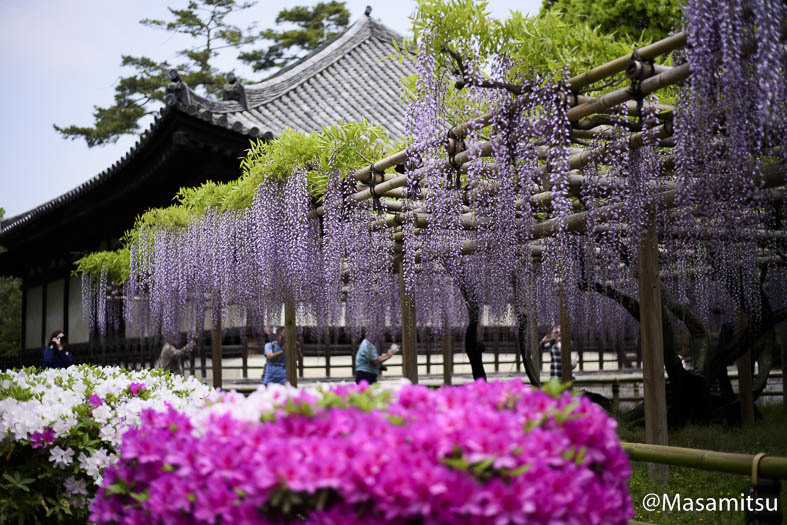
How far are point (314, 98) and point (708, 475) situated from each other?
786 centimetres

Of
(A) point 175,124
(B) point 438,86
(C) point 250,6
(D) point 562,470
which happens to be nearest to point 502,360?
(A) point 175,124

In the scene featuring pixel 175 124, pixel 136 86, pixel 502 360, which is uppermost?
pixel 136 86

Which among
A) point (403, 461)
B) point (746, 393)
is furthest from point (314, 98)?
point (403, 461)

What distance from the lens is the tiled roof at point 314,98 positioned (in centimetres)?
828

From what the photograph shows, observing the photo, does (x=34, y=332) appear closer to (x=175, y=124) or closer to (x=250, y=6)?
(x=175, y=124)

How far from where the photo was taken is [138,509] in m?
2.14

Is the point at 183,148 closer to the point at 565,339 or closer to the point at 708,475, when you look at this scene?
the point at 565,339

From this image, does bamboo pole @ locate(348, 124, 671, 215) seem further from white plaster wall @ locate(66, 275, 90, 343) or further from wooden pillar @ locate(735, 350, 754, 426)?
white plaster wall @ locate(66, 275, 90, 343)

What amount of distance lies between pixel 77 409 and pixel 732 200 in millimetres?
4535

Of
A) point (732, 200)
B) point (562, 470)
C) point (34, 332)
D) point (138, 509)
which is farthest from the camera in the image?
point (34, 332)

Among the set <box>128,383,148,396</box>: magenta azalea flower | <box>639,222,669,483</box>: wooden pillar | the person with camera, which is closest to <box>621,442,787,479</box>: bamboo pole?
<box>639,222,669,483</box>: wooden pillar

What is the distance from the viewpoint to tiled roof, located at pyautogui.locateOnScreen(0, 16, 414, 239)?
828 cm

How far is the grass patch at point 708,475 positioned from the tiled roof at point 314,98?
5170 mm

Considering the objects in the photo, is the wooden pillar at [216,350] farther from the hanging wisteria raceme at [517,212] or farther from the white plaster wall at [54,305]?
the white plaster wall at [54,305]
